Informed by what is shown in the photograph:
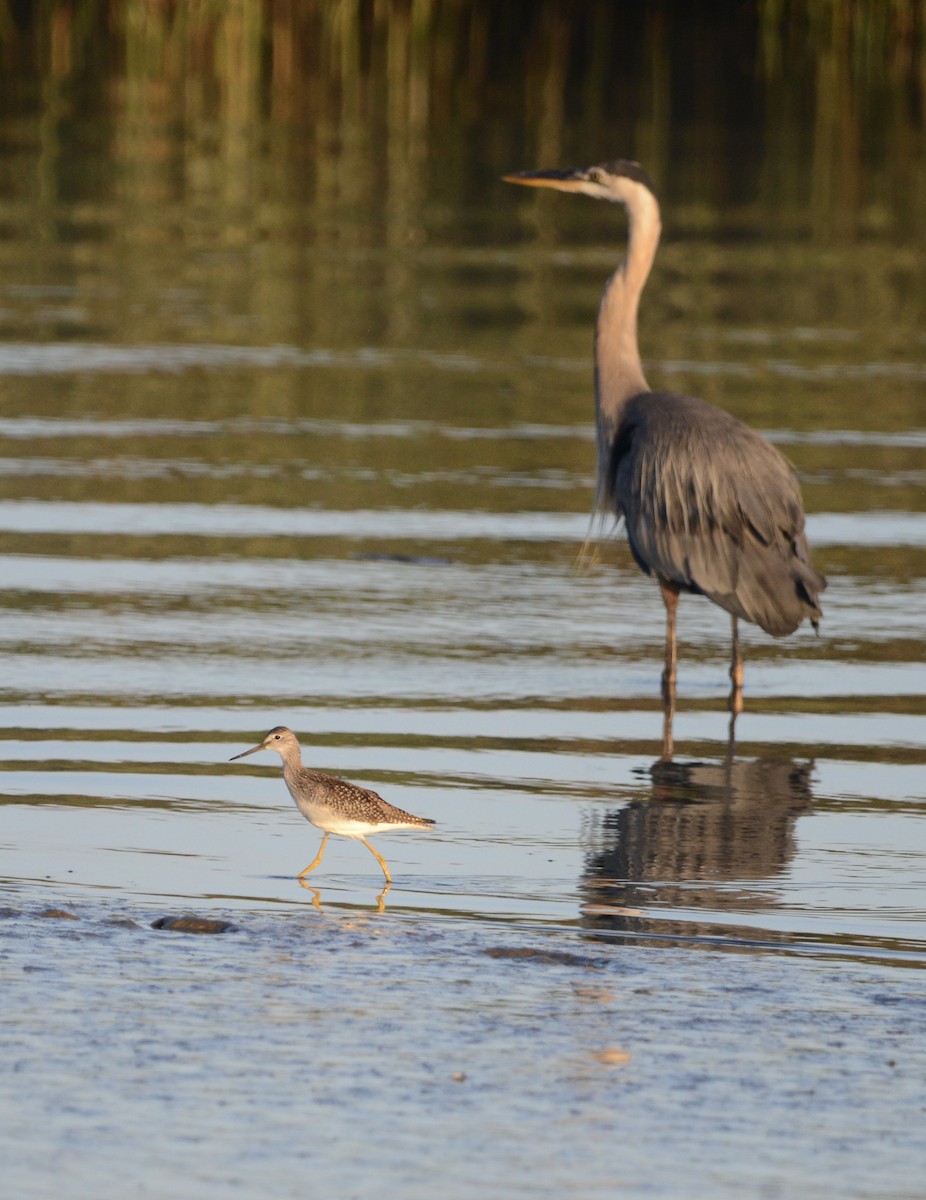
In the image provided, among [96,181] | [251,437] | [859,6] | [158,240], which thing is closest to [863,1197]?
[251,437]

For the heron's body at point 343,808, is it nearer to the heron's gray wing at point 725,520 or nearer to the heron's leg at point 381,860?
the heron's leg at point 381,860

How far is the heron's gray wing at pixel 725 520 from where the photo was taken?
9.63 m

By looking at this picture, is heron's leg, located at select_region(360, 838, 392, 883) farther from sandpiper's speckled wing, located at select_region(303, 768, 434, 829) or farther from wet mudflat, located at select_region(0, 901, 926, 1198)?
wet mudflat, located at select_region(0, 901, 926, 1198)

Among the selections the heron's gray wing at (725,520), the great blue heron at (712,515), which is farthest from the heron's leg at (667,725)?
the heron's gray wing at (725,520)

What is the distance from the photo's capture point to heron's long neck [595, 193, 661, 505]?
10766mm

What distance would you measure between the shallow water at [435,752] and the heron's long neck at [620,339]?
83 cm

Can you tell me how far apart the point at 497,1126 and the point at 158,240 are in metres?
16.5

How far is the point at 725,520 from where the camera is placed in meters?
9.84

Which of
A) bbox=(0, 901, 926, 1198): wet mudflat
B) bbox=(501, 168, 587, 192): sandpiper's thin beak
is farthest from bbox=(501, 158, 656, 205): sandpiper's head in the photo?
bbox=(0, 901, 926, 1198): wet mudflat

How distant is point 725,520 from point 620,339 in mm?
1531

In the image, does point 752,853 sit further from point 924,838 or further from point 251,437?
point 251,437

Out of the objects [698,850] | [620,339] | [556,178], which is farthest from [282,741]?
[556,178]

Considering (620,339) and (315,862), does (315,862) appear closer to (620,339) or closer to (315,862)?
(315,862)

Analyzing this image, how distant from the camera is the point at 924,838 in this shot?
7.55 meters
